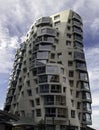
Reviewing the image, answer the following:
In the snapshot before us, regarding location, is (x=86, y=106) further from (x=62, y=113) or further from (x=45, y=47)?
(x=45, y=47)

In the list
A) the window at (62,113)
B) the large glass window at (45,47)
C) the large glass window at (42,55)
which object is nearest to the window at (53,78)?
the large glass window at (42,55)

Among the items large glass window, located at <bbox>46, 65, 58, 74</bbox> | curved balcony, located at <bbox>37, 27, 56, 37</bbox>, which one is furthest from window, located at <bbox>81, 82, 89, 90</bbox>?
curved balcony, located at <bbox>37, 27, 56, 37</bbox>

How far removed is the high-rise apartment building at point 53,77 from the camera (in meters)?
99.9

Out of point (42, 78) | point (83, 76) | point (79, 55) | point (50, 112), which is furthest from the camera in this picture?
point (79, 55)

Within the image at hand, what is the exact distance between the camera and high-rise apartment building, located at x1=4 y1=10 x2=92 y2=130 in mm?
99938

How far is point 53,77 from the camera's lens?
102 metres

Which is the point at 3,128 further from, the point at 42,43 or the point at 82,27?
the point at 82,27

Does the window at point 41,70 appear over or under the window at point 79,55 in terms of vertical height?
under

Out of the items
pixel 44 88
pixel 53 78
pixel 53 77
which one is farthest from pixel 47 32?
pixel 44 88

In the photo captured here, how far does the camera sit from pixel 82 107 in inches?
4257

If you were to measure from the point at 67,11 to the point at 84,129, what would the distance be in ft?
148

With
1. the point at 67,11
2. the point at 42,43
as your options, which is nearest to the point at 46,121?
the point at 42,43

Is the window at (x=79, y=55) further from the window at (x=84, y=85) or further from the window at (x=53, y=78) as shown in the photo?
the window at (x=53, y=78)

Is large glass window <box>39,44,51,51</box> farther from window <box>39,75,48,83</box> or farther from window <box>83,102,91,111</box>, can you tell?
window <box>83,102,91,111</box>
